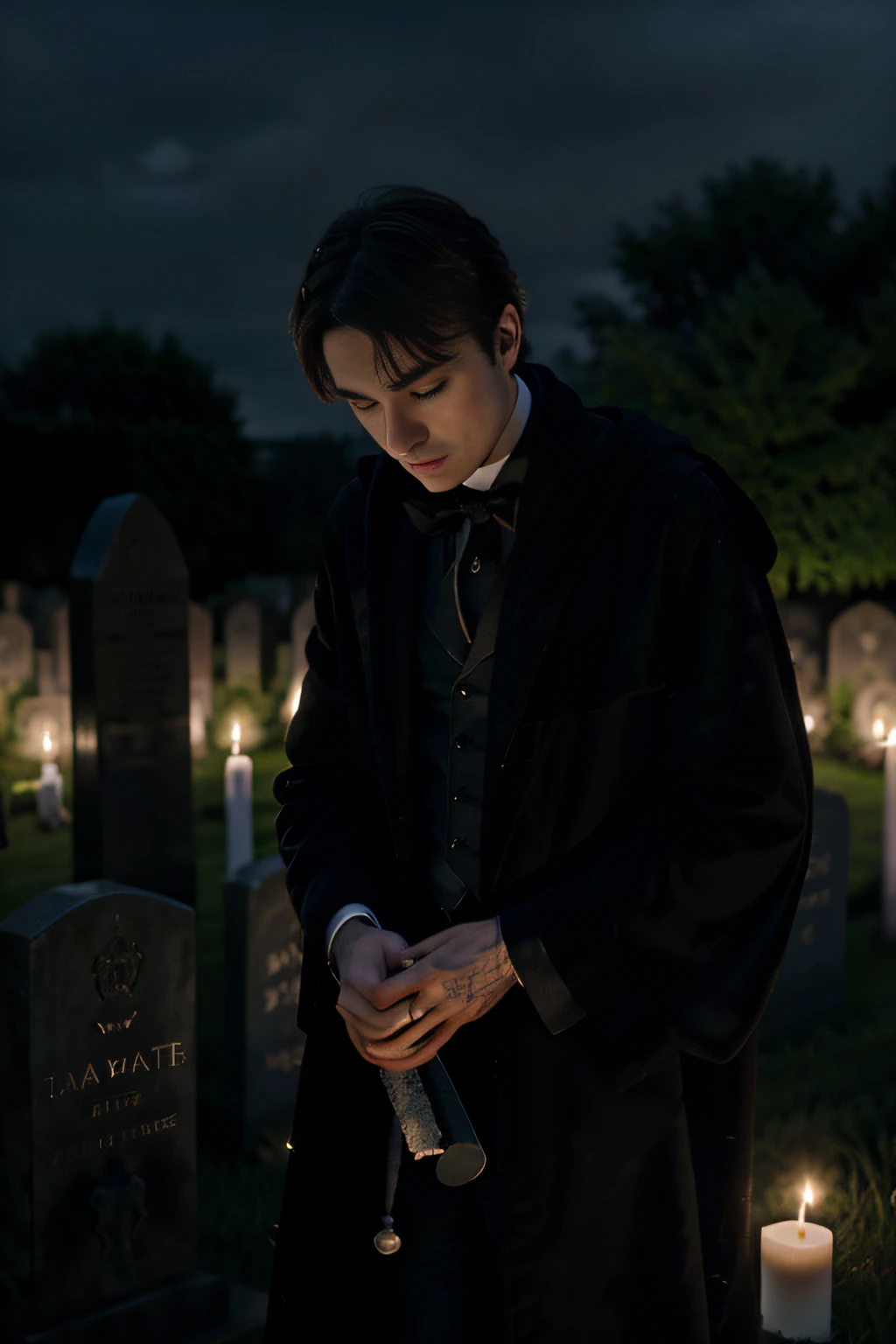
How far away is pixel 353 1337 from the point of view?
187 cm

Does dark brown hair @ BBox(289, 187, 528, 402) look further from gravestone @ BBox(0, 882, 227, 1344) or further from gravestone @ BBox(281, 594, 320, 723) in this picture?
gravestone @ BBox(281, 594, 320, 723)

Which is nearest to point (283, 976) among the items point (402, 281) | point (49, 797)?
point (402, 281)

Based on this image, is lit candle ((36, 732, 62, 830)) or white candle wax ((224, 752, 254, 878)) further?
lit candle ((36, 732, 62, 830))

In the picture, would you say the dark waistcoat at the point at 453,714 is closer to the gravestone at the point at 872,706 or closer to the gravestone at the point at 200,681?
the gravestone at the point at 200,681

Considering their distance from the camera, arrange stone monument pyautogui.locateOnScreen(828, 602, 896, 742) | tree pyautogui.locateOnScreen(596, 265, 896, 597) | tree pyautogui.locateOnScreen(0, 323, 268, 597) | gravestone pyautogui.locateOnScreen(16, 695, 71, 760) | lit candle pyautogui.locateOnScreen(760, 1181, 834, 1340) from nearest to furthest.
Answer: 1. lit candle pyautogui.locateOnScreen(760, 1181, 834, 1340)
2. gravestone pyautogui.locateOnScreen(16, 695, 71, 760)
3. stone monument pyautogui.locateOnScreen(828, 602, 896, 742)
4. tree pyautogui.locateOnScreen(596, 265, 896, 597)
5. tree pyautogui.locateOnScreen(0, 323, 268, 597)

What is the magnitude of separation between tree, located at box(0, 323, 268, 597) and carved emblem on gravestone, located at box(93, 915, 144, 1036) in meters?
24.0

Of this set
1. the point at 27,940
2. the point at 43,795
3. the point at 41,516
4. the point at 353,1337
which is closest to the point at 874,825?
the point at 43,795

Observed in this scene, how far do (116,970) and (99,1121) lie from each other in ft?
1.28

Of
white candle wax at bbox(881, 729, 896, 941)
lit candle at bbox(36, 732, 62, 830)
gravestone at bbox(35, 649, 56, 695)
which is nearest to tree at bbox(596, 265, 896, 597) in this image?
gravestone at bbox(35, 649, 56, 695)

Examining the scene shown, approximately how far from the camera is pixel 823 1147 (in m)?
4.16

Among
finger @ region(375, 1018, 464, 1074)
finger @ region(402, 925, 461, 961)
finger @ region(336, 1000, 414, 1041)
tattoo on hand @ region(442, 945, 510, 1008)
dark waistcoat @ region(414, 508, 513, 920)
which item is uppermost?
dark waistcoat @ region(414, 508, 513, 920)

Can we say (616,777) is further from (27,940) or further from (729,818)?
(27,940)

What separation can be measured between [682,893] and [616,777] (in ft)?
0.57

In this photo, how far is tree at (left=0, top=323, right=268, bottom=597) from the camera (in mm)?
26641
